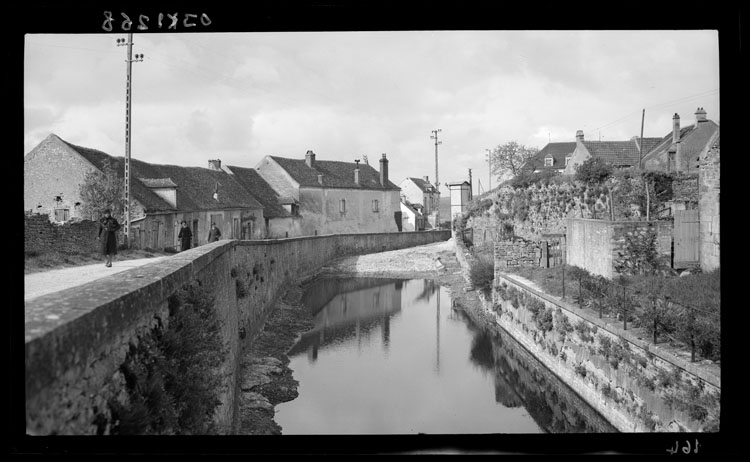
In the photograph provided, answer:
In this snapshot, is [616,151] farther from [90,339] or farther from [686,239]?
[90,339]

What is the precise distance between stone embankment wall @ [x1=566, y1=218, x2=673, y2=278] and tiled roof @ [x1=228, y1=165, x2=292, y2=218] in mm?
20621

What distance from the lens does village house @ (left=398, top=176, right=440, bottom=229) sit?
184ft

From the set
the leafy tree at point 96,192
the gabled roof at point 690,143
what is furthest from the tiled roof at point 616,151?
the leafy tree at point 96,192

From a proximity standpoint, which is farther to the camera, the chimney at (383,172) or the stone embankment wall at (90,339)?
the chimney at (383,172)

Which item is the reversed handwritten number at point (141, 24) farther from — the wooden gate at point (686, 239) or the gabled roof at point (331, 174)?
the gabled roof at point (331, 174)

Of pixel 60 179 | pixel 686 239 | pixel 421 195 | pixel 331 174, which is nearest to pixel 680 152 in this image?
pixel 686 239

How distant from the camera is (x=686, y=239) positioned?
10164 mm

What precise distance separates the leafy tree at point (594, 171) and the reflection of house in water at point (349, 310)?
7.84 metres

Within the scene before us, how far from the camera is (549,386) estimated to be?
32.4 feet

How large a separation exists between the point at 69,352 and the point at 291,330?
38.7 ft

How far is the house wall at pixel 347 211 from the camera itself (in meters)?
34.6

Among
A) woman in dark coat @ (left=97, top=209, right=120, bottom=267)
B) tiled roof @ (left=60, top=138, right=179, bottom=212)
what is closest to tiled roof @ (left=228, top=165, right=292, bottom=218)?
tiled roof @ (left=60, top=138, right=179, bottom=212)
